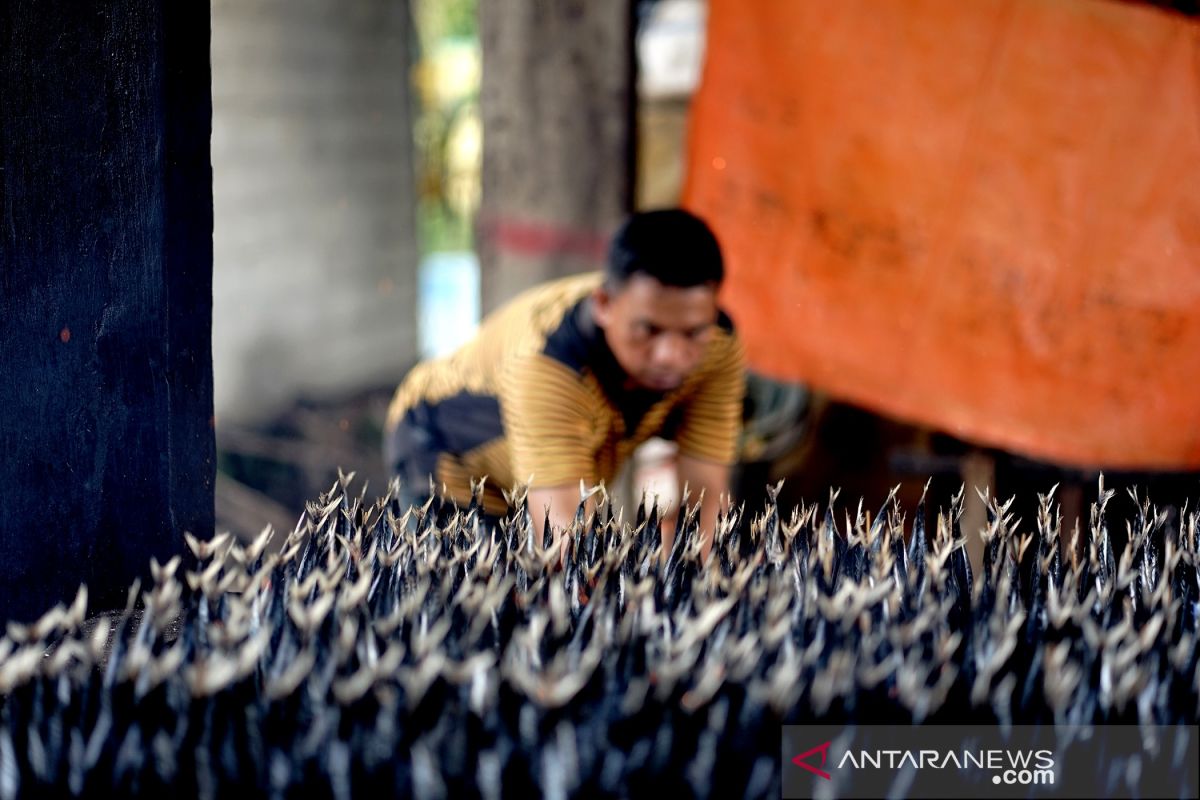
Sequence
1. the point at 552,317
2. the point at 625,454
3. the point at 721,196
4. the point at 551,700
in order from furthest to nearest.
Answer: the point at 721,196
the point at 625,454
the point at 552,317
the point at 551,700

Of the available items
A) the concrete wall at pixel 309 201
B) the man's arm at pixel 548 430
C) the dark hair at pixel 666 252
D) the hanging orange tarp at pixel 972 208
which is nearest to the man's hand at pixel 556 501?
the man's arm at pixel 548 430

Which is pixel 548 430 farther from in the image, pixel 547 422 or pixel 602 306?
pixel 602 306

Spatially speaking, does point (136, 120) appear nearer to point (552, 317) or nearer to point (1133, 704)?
point (552, 317)

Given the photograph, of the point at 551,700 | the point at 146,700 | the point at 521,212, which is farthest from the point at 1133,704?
the point at 521,212

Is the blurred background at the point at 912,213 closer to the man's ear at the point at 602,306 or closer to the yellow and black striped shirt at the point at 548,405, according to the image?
the yellow and black striped shirt at the point at 548,405

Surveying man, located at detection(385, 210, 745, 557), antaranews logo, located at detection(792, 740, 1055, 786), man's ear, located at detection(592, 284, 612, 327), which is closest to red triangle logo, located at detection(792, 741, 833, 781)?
antaranews logo, located at detection(792, 740, 1055, 786)

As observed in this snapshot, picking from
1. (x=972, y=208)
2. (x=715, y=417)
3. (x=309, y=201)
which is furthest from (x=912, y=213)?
(x=309, y=201)

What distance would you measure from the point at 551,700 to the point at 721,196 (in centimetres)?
250

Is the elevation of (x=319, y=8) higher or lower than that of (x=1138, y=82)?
higher

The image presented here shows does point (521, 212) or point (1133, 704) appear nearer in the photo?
point (1133, 704)

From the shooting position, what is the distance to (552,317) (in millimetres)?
2367

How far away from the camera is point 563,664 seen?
3.83 feet

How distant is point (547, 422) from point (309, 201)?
3.89 meters

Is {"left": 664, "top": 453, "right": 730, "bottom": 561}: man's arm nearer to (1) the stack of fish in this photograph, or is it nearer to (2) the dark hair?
(2) the dark hair
